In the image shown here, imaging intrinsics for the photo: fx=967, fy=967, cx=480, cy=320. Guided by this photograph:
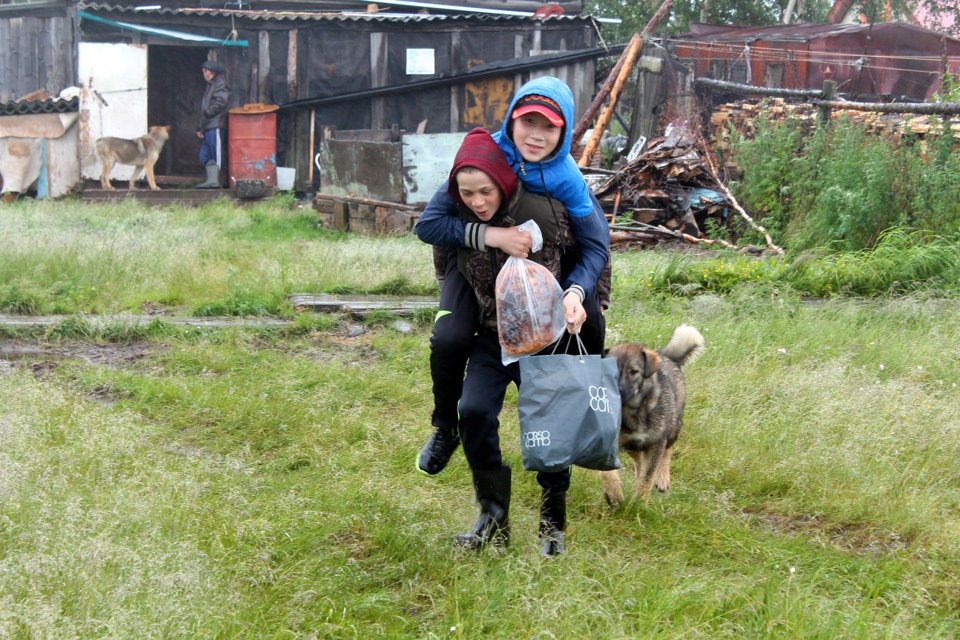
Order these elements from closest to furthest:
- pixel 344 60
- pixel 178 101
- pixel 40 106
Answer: pixel 40 106 → pixel 344 60 → pixel 178 101

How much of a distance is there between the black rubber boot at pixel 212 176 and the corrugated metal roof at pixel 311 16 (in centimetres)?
259

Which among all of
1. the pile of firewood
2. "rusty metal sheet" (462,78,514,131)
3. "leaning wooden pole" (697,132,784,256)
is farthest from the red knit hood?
"rusty metal sheet" (462,78,514,131)

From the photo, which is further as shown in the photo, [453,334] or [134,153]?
[134,153]

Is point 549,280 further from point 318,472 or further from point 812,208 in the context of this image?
point 812,208

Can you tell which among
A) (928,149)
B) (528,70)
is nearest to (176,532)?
(928,149)

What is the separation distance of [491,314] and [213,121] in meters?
14.7

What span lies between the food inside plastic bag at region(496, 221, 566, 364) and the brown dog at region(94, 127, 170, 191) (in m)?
14.5

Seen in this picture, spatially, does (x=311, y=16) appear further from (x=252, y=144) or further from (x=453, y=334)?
(x=453, y=334)

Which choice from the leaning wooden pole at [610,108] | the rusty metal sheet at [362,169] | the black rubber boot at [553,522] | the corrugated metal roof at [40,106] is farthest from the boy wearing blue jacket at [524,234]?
the corrugated metal roof at [40,106]

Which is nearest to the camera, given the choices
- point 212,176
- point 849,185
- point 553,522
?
point 553,522

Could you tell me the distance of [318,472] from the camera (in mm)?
4727

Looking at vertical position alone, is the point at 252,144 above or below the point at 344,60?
below

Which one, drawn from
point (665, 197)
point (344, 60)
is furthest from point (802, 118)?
point (344, 60)

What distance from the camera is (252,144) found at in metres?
17.3
